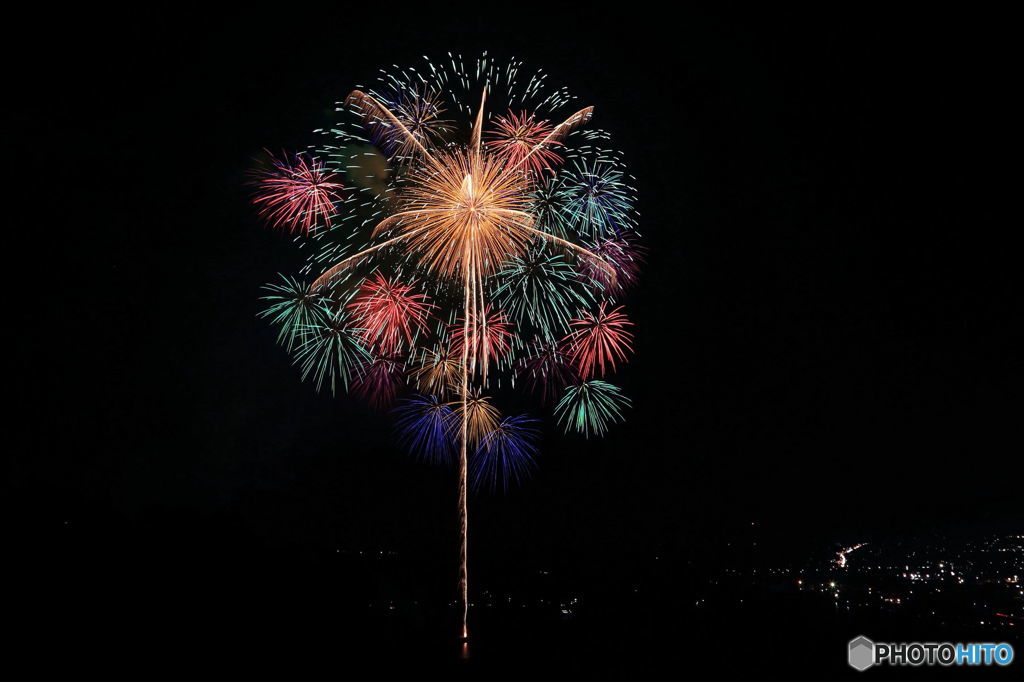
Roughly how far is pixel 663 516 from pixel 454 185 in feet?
236

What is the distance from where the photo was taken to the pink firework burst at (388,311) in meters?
17.9

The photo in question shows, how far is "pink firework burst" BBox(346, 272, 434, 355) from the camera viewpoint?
17.9 metres

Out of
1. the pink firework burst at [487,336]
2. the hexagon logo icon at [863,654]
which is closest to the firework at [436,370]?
the pink firework burst at [487,336]

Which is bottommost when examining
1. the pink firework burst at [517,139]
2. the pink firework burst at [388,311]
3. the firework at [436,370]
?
the firework at [436,370]

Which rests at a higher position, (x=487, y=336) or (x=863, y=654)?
(x=487, y=336)

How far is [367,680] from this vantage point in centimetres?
1822

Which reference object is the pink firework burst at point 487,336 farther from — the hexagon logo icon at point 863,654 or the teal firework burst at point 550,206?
the hexagon logo icon at point 863,654

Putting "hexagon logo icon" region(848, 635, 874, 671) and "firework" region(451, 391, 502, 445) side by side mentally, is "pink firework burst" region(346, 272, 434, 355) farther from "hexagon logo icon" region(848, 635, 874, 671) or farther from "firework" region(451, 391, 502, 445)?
"hexagon logo icon" region(848, 635, 874, 671)

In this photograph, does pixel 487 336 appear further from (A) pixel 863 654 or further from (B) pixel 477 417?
(A) pixel 863 654

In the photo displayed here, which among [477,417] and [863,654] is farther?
[863,654]

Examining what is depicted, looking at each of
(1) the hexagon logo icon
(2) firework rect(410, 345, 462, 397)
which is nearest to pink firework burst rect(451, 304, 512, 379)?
A: (2) firework rect(410, 345, 462, 397)

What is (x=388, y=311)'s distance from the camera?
1831 cm

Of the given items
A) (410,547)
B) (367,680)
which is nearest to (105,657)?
(367,680)

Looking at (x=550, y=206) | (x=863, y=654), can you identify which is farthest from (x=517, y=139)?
(x=863, y=654)
